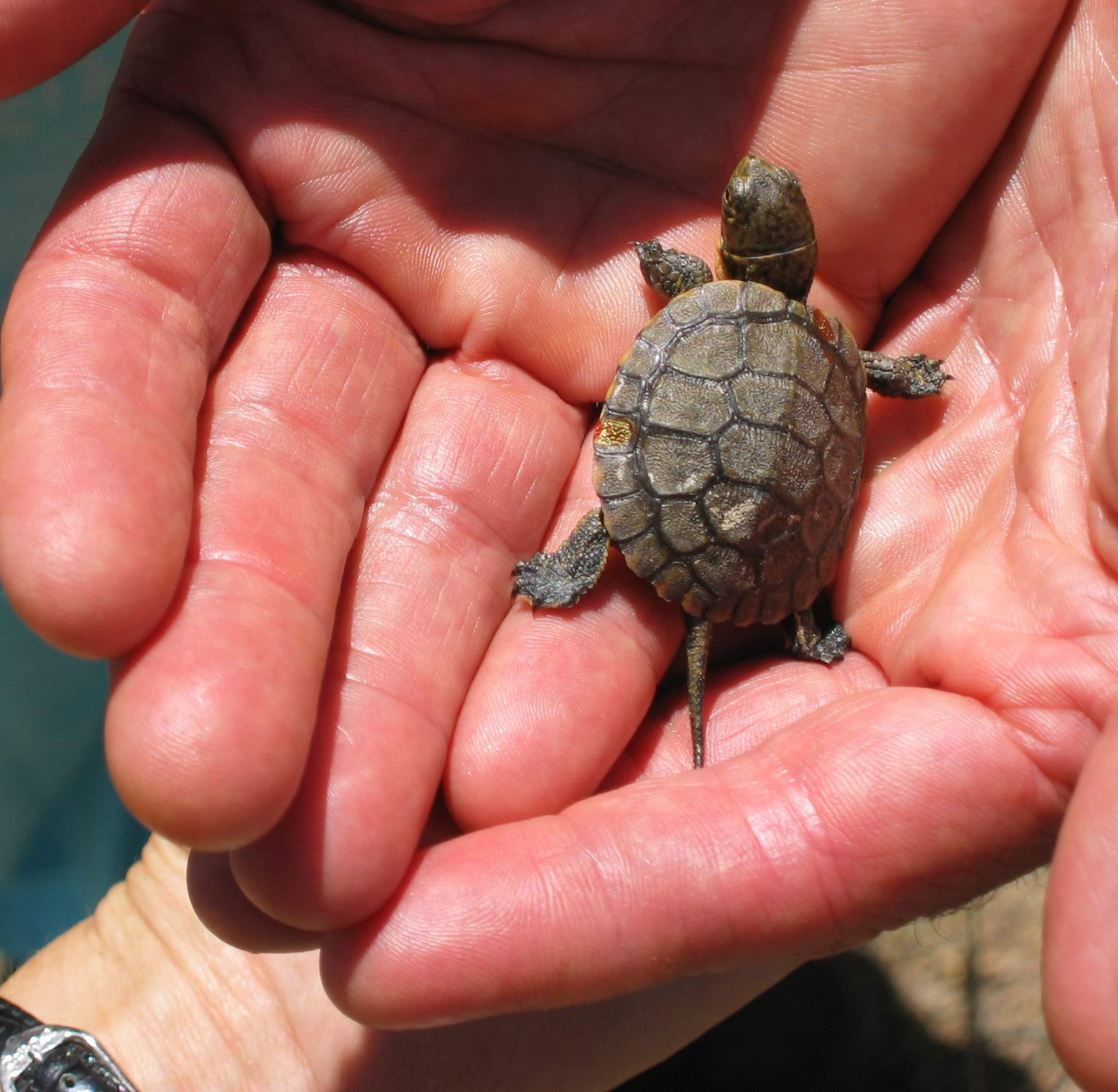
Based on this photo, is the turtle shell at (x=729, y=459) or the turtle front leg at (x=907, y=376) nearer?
the turtle shell at (x=729, y=459)

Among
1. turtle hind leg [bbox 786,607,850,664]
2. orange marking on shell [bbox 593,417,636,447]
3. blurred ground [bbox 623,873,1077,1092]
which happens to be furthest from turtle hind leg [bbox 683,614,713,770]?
blurred ground [bbox 623,873,1077,1092]

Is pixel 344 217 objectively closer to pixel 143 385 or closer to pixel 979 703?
pixel 143 385

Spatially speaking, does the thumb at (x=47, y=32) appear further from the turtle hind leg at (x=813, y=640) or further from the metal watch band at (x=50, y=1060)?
the metal watch band at (x=50, y=1060)

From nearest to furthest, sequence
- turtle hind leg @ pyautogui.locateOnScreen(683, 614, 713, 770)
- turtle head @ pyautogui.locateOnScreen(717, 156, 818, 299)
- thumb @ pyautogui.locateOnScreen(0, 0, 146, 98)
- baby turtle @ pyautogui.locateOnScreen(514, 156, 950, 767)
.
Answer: thumb @ pyautogui.locateOnScreen(0, 0, 146, 98), turtle hind leg @ pyautogui.locateOnScreen(683, 614, 713, 770), baby turtle @ pyautogui.locateOnScreen(514, 156, 950, 767), turtle head @ pyautogui.locateOnScreen(717, 156, 818, 299)

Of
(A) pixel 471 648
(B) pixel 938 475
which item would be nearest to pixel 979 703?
(B) pixel 938 475

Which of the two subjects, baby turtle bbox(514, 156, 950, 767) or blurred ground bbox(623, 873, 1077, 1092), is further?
blurred ground bbox(623, 873, 1077, 1092)

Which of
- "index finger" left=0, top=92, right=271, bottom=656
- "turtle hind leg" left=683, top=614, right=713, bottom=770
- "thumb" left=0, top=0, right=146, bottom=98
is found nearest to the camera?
"index finger" left=0, top=92, right=271, bottom=656

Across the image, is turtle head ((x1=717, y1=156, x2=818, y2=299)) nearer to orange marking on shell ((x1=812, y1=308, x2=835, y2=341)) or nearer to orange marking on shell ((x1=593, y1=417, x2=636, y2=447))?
orange marking on shell ((x1=812, y1=308, x2=835, y2=341))

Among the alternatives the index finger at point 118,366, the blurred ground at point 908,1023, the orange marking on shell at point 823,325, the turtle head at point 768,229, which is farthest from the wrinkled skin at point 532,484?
the blurred ground at point 908,1023
